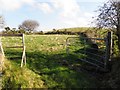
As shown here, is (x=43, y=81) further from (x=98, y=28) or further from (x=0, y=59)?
(x=98, y=28)

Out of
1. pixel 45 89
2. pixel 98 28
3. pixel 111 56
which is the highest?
pixel 98 28

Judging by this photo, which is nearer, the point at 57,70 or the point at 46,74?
the point at 46,74

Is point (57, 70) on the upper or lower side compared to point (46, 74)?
upper

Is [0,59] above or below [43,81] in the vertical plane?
above

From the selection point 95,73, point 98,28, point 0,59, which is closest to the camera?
point 0,59

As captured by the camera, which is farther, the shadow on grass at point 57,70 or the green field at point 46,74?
the shadow on grass at point 57,70

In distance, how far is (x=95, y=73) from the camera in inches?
637

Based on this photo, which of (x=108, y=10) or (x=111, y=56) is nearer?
(x=111, y=56)

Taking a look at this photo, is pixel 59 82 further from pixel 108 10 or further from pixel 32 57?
pixel 108 10

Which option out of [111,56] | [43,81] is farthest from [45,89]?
[111,56]

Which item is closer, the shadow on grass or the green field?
the green field

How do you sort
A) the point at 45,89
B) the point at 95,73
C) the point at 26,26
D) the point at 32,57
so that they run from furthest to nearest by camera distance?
1. the point at 26,26
2. the point at 32,57
3. the point at 95,73
4. the point at 45,89

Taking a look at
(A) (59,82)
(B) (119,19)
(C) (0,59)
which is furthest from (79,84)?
(B) (119,19)

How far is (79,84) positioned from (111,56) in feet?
9.57
